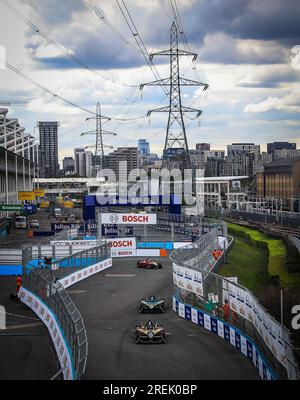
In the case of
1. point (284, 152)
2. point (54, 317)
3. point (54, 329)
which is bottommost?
point (54, 329)

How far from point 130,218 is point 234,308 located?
20148 millimetres

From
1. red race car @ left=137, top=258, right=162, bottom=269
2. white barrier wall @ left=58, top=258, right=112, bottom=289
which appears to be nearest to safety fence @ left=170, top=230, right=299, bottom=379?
white barrier wall @ left=58, top=258, right=112, bottom=289

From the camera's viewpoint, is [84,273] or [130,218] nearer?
[84,273]

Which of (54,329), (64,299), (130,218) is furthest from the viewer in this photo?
(130,218)

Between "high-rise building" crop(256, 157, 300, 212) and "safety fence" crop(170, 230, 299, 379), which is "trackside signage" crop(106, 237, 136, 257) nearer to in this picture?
"safety fence" crop(170, 230, 299, 379)

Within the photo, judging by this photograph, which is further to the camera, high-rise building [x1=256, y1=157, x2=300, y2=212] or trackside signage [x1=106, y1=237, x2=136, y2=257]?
high-rise building [x1=256, y1=157, x2=300, y2=212]

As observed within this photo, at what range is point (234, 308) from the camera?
15.4 metres

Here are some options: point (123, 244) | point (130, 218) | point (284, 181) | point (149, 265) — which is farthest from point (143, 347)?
point (284, 181)

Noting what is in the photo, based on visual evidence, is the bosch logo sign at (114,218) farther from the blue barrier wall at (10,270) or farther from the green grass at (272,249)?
the green grass at (272,249)

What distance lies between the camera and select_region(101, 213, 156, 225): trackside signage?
35.0 metres

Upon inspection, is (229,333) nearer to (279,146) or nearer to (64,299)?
(64,299)

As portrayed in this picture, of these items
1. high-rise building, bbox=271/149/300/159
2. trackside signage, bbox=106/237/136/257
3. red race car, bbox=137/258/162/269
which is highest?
high-rise building, bbox=271/149/300/159

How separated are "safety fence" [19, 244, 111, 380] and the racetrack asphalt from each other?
780 mm
